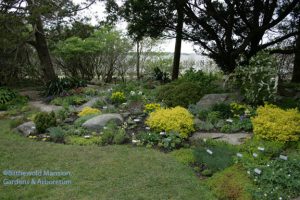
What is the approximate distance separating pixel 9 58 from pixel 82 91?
346cm

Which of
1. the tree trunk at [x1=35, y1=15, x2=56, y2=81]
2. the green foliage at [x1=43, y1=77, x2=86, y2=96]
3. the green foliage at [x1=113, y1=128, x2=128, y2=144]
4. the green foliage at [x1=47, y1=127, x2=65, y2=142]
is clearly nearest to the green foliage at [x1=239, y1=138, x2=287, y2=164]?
the green foliage at [x1=113, y1=128, x2=128, y2=144]

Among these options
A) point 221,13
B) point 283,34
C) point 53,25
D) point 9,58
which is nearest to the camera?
point 221,13

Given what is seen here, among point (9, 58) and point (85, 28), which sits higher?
point (85, 28)

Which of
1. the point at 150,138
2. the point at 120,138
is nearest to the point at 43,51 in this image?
the point at 120,138

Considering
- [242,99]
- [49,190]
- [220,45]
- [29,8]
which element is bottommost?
[49,190]

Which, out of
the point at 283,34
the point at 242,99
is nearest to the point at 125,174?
the point at 242,99

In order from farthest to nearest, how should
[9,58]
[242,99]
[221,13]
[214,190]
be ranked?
[9,58]
[221,13]
[242,99]
[214,190]

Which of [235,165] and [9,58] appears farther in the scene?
[9,58]

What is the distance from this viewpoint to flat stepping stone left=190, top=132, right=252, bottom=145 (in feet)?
18.1

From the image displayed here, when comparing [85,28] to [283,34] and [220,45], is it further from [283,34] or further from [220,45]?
[283,34]

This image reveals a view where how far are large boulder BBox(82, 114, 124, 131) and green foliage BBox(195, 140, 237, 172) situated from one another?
7.16 ft

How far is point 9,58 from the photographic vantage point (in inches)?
460

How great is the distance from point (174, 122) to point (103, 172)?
1816 millimetres

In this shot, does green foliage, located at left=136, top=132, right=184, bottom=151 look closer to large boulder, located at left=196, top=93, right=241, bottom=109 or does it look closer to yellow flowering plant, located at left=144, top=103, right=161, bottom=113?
yellow flowering plant, located at left=144, top=103, right=161, bottom=113
